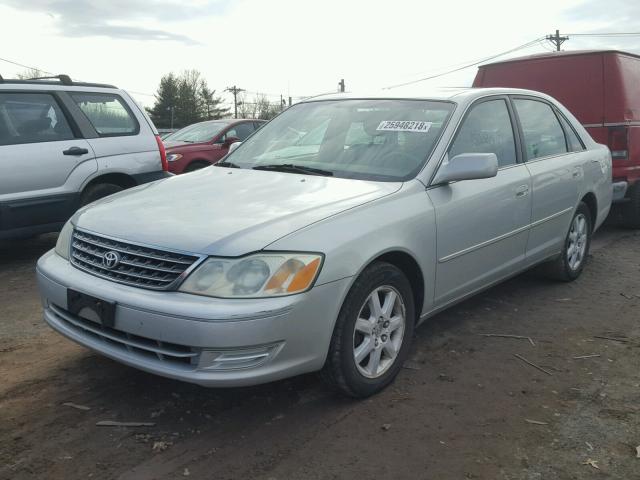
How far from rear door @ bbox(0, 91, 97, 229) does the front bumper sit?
10.6ft

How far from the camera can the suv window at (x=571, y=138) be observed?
5336mm

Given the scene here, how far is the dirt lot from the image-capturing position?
8.80 ft

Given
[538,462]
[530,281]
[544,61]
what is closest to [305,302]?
[538,462]

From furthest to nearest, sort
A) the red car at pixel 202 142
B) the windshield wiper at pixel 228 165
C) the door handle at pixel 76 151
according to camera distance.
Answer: the red car at pixel 202 142 → the door handle at pixel 76 151 → the windshield wiper at pixel 228 165

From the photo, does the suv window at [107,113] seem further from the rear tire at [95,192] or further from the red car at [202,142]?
the red car at [202,142]

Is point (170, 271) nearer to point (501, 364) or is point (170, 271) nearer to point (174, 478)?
point (174, 478)

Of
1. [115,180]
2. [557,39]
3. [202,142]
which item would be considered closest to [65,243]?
[115,180]

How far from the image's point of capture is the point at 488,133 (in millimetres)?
4312

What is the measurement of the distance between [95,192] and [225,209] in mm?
3537

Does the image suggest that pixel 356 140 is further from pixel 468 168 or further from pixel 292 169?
pixel 468 168

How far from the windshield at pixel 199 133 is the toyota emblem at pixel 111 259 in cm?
854

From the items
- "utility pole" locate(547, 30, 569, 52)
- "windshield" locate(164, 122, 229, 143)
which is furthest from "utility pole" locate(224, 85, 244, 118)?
"windshield" locate(164, 122, 229, 143)

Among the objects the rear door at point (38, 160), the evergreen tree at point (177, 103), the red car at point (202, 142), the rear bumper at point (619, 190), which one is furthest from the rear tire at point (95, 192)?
the evergreen tree at point (177, 103)

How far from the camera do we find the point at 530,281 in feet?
18.3
